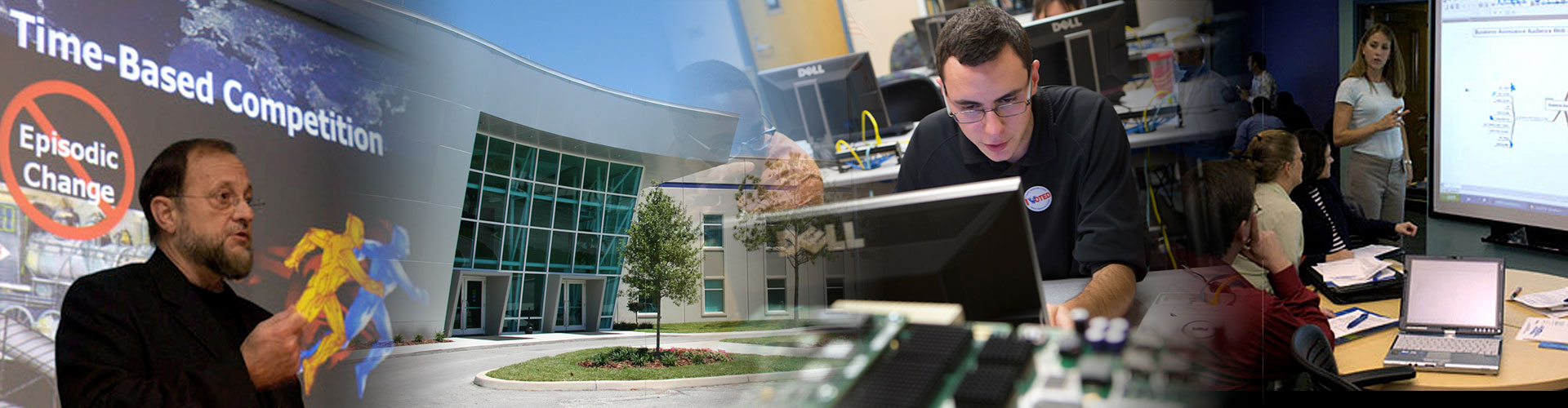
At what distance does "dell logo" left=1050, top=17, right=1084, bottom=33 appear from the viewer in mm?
1757

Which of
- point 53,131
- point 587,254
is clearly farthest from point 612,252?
point 53,131

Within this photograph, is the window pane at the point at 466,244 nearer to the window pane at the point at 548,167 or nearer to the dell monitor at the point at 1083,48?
the window pane at the point at 548,167

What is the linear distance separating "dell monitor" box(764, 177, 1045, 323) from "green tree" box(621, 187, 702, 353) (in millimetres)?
365

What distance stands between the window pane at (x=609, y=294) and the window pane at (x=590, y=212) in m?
0.10

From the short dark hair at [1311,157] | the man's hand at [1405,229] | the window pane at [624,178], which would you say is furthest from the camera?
the man's hand at [1405,229]

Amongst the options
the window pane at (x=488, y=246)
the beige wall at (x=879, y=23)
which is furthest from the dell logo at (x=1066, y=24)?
the window pane at (x=488, y=246)

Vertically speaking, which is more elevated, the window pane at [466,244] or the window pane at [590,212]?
the window pane at [590,212]

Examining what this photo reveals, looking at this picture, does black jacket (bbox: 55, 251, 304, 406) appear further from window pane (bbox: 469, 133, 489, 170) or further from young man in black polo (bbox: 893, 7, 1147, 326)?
young man in black polo (bbox: 893, 7, 1147, 326)

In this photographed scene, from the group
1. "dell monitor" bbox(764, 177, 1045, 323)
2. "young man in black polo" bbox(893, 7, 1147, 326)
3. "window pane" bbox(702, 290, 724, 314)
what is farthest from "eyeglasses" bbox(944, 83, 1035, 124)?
"window pane" bbox(702, 290, 724, 314)

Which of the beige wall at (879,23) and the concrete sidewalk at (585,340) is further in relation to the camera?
the concrete sidewalk at (585,340)

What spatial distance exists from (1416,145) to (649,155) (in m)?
3.56

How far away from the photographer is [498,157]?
2061 mm

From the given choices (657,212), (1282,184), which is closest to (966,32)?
(657,212)

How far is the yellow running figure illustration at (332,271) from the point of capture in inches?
86.0
